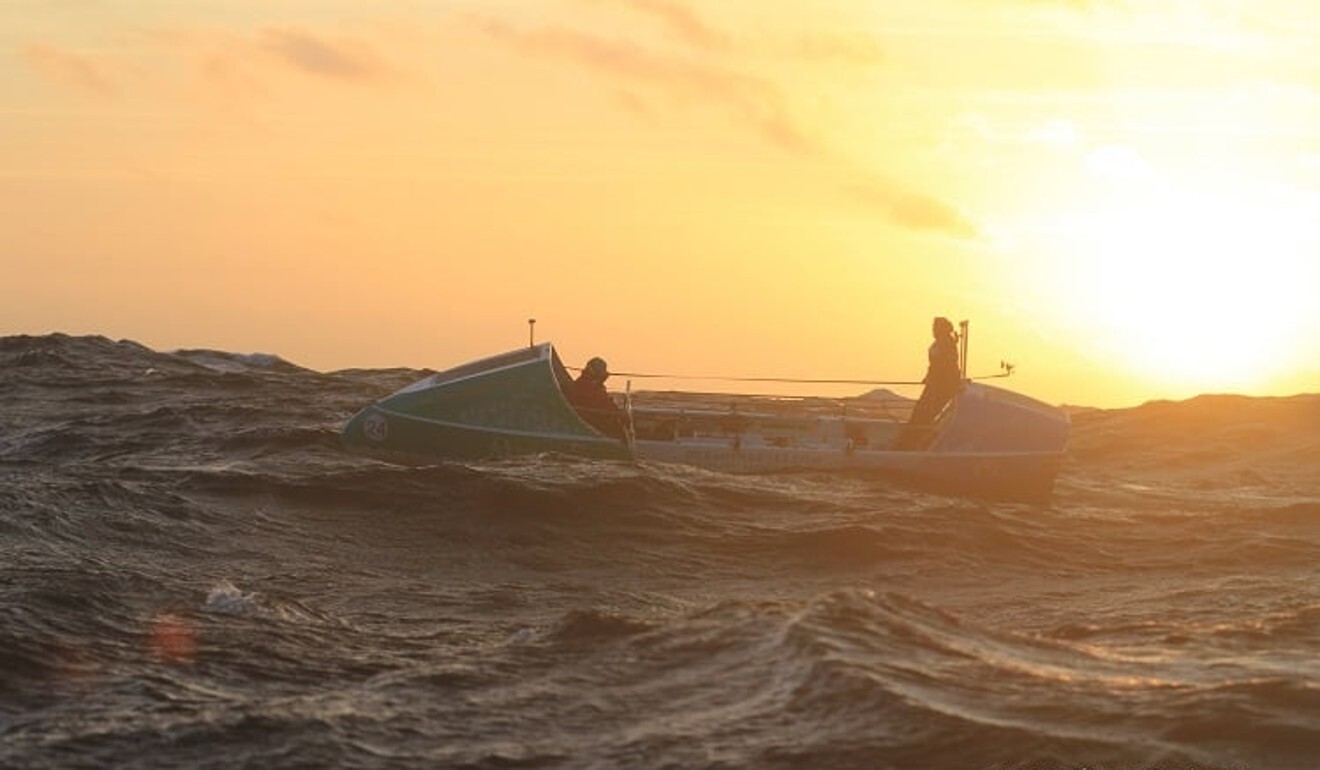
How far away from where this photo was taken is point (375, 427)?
86.4ft

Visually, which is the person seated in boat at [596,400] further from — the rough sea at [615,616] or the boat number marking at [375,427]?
the boat number marking at [375,427]

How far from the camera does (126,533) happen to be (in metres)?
19.4

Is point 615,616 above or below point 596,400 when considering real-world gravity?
below

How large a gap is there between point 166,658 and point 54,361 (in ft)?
123

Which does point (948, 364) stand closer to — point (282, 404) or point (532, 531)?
point (532, 531)

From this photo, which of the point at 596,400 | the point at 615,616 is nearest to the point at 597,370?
the point at 596,400

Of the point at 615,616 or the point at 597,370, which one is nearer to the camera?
the point at 615,616

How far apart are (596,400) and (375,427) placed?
3402 millimetres

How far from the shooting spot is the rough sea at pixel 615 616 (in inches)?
390

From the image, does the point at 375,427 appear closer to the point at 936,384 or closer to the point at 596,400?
the point at 596,400

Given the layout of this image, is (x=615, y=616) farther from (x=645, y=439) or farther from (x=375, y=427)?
(x=375, y=427)

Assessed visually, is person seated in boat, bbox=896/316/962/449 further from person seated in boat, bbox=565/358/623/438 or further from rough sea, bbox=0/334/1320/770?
person seated in boat, bbox=565/358/623/438

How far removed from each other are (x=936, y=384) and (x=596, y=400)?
5.18 m

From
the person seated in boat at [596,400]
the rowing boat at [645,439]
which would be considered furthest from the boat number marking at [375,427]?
the person seated in boat at [596,400]
